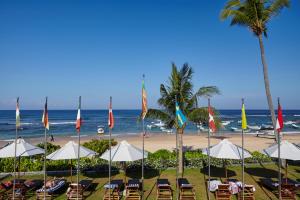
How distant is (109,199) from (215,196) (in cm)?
464

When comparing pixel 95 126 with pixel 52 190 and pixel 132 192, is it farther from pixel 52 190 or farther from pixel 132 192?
pixel 132 192

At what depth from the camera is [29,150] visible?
1345 cm

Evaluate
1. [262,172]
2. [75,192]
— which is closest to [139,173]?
[75,192]

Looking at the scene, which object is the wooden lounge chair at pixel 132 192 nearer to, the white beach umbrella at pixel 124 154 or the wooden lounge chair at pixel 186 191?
the white beach umbrella at pixel 124 154

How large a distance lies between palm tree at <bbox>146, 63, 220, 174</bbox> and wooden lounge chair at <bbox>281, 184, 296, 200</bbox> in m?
5.44

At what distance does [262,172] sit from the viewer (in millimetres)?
16375

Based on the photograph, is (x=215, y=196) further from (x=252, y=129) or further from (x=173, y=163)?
(x=252, y=129)

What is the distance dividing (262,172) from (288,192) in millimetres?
5129

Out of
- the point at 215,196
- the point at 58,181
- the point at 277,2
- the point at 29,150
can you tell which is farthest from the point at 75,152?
the point at 277,2

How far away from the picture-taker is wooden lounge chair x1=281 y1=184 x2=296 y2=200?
11359mm

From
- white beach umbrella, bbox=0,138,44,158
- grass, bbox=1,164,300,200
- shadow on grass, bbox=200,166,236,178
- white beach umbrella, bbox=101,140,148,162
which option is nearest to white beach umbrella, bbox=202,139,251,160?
grass, bbox=1,164,300,200

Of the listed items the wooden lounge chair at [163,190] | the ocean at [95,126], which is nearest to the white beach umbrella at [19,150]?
the ocean at [95,126]

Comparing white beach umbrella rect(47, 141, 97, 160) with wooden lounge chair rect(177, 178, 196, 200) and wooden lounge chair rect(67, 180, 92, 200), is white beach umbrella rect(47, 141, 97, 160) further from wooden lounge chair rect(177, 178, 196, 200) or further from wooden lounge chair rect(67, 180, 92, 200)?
wooden lounge chair rect(177, 178, 196, 200)

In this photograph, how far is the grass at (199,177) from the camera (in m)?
12.4
